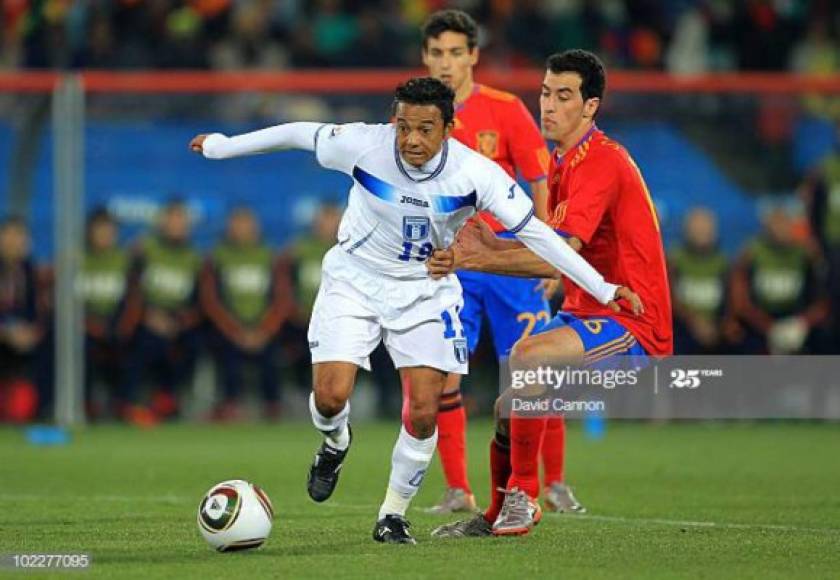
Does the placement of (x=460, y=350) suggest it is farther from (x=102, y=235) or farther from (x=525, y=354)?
(x=102, y=235)

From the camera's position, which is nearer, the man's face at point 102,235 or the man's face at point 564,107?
the man's face at point 564,107

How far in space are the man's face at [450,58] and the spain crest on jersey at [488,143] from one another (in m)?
0.30

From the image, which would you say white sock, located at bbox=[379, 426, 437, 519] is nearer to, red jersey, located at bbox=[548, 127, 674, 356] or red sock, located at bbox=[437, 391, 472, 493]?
red jersey, located at bbox=[548, 127, 674, 356]

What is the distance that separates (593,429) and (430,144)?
8.74 metres

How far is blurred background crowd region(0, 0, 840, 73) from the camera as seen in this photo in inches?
725

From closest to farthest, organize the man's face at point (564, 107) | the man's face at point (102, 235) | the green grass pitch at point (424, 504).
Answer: the green grass pitch at point (424, 504) < the man's face at point (564, 107) < the man's face at point (102, 235)

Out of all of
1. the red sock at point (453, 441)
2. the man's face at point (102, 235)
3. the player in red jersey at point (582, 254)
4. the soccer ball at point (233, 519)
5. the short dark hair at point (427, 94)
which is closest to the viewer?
the soccer ball at point (233, 519)

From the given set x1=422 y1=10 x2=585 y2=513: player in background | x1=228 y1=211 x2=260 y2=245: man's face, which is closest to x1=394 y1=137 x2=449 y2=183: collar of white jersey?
x1=422 y1=10 x2=585 y2=513: player in background

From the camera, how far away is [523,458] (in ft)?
28.8

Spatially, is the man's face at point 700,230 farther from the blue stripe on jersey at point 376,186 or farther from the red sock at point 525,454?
the blue stripe on jersey at point 376,186

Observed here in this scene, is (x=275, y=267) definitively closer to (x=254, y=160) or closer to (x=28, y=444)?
(x=254, y=160)

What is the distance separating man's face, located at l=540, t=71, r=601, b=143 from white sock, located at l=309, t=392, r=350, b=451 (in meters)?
1.70

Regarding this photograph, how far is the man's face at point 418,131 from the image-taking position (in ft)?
26.9

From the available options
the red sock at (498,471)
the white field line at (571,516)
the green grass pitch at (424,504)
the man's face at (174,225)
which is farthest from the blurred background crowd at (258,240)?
the red sock at (498,471)
